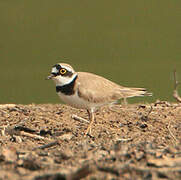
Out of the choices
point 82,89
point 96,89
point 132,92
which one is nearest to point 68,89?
point 82,89

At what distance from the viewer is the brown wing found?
5191mm

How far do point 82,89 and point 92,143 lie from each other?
3.68 feet

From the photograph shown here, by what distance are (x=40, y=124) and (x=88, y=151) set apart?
1767 millimetres

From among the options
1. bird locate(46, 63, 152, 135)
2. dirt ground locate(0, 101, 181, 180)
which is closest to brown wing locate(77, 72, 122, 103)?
bird locate(46, 63, 152, 135)

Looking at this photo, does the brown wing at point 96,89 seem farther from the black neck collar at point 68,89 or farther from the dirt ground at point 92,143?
the dirt ground at point 92,143

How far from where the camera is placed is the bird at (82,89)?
5156 millimetres

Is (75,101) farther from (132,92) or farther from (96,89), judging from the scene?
(132,92)

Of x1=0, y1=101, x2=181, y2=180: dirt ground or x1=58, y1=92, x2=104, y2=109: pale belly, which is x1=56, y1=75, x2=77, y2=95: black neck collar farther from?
x1=0, y1=101, x2=181, y2=180: dirt ground

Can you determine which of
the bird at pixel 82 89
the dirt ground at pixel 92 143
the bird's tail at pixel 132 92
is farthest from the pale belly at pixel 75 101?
the bird's tail at pixel 132 92

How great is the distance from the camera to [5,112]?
222 inches

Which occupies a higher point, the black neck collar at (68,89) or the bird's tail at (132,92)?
the black neck collar at (68,89)

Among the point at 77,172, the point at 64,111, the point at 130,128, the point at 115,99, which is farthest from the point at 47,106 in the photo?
the point at 77,172

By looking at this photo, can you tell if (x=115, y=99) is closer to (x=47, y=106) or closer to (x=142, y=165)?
(x=47, y=106)

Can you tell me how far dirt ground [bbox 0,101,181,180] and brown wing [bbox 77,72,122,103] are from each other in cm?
24
